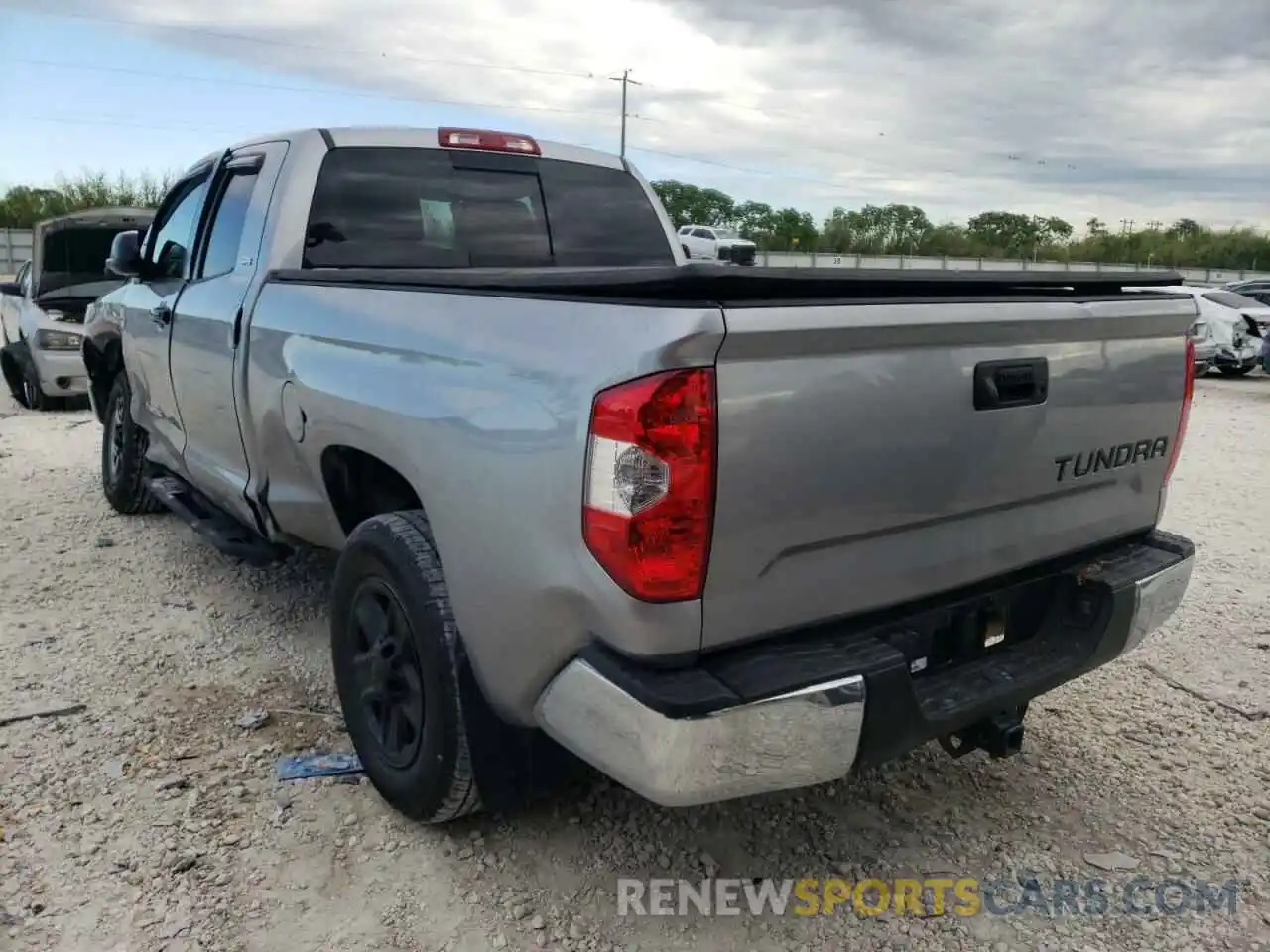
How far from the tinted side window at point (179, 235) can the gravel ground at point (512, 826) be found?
5.34ft

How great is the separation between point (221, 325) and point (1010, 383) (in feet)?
9.29

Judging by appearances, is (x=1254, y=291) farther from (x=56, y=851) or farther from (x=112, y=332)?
(x=56, y=851)

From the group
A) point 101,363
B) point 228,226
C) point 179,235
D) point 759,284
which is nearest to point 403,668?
point 759,284

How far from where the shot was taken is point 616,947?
2.44 meters

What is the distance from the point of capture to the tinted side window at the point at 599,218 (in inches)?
169

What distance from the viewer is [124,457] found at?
5.93 metres

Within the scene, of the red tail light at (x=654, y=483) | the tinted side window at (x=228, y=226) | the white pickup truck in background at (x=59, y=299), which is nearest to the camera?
the red tail light at (x=654, y=483)

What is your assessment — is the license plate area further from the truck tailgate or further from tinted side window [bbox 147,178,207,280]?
tinted side window [bbox 147,178,207,280]

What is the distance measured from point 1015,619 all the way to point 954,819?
69 centimetres

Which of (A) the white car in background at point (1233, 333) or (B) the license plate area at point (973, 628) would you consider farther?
(A) the white car in background at point (1233, 333)

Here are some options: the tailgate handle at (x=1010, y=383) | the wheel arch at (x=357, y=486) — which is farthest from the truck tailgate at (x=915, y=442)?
the wheel arch at (x=357, y=486)

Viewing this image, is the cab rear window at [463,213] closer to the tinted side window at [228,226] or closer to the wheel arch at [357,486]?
the tinted side window at [228,226]

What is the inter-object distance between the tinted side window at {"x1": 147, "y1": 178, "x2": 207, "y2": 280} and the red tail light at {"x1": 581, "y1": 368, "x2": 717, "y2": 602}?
338cm

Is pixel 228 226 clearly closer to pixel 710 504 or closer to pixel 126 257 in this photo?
pixel 126 257
